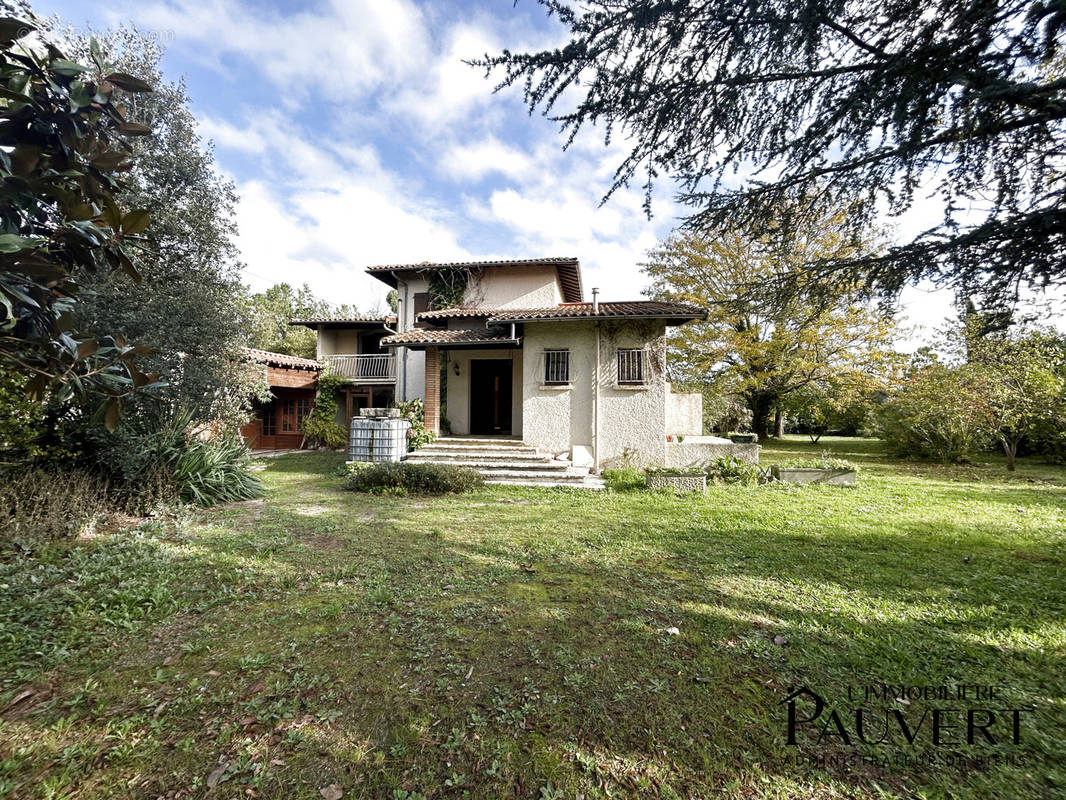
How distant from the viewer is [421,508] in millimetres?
6828

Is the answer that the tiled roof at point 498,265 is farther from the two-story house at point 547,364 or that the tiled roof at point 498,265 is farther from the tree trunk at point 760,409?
the tree trunk at point 760,409

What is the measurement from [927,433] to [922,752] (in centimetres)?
1618

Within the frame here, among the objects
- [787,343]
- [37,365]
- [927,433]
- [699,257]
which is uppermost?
[699,257]

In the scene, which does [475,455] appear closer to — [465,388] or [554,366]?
[554,366]

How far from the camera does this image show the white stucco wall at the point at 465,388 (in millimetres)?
12711

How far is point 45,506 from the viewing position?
465cm

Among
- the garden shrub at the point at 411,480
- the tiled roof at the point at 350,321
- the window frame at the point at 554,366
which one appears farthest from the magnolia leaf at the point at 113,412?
the tiled roof at the point at 350,321

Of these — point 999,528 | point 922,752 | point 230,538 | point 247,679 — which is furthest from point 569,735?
point 999,528

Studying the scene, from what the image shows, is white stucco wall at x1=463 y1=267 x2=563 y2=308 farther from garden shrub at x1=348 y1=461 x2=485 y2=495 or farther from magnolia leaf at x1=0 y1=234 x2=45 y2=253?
magnolia leaf at x1=0 y1=234 x2=45 y2=253

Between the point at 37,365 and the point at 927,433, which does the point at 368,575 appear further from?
the point at 927,433

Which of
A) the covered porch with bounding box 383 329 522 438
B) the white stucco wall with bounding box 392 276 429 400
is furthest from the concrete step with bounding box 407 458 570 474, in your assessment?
the white stucco wall with bounding box 392 276 429 400

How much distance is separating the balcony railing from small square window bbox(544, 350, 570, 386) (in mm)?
8602

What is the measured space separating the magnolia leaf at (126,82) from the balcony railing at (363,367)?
14055mm

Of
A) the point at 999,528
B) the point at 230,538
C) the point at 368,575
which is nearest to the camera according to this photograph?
the point at 368,575
